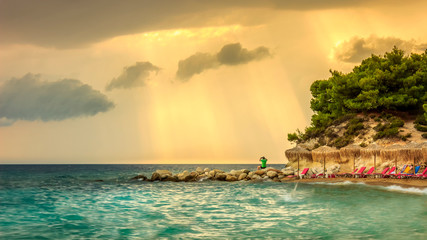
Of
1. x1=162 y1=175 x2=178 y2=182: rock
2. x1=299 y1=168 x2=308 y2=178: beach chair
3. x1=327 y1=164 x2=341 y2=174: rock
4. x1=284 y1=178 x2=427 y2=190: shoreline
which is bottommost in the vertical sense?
x1=162 y1=175 x2=178 y2=182: rock

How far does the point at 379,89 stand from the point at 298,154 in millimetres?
10760

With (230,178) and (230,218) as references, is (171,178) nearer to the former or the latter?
(230,178)

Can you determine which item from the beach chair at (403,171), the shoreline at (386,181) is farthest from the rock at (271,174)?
the beach chair at (403,171)

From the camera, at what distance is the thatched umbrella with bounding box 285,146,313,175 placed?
3584 centimetres

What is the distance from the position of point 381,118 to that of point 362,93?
345 cm

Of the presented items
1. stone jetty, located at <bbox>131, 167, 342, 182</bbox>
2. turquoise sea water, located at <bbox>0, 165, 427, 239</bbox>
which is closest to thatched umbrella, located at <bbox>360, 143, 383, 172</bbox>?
stone jetty, located at <bbox>131, 167, 342, 182</bbox>

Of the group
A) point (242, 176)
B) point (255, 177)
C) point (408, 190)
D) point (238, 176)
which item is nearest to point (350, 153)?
point (255, 177)

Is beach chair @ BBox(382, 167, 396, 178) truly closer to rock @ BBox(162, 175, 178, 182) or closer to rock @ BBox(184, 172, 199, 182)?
rock @ BBox(184, 172, 199, 182)

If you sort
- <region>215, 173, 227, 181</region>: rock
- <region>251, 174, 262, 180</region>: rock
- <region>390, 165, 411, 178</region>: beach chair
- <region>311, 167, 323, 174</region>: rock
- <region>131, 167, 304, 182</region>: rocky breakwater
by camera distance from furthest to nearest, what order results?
<region>215, 173, 227, 181</region>: rock
<region>251, 174, 262, 180</region>: rock
<region>131, 167, 304, 182</region>: rocky breakwater
<region>311, 167, 323, 174</region>: rock
<region>390, 165, 411, 178</region>: beach chair

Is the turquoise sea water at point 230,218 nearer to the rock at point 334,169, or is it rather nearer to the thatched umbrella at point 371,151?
the thatched umbrella at point 371,151

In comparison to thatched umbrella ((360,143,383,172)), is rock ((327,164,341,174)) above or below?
below

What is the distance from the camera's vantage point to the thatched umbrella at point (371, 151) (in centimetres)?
3062

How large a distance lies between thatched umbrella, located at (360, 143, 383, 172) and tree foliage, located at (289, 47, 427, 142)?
6.99 meters

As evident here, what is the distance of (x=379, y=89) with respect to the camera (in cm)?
3884
